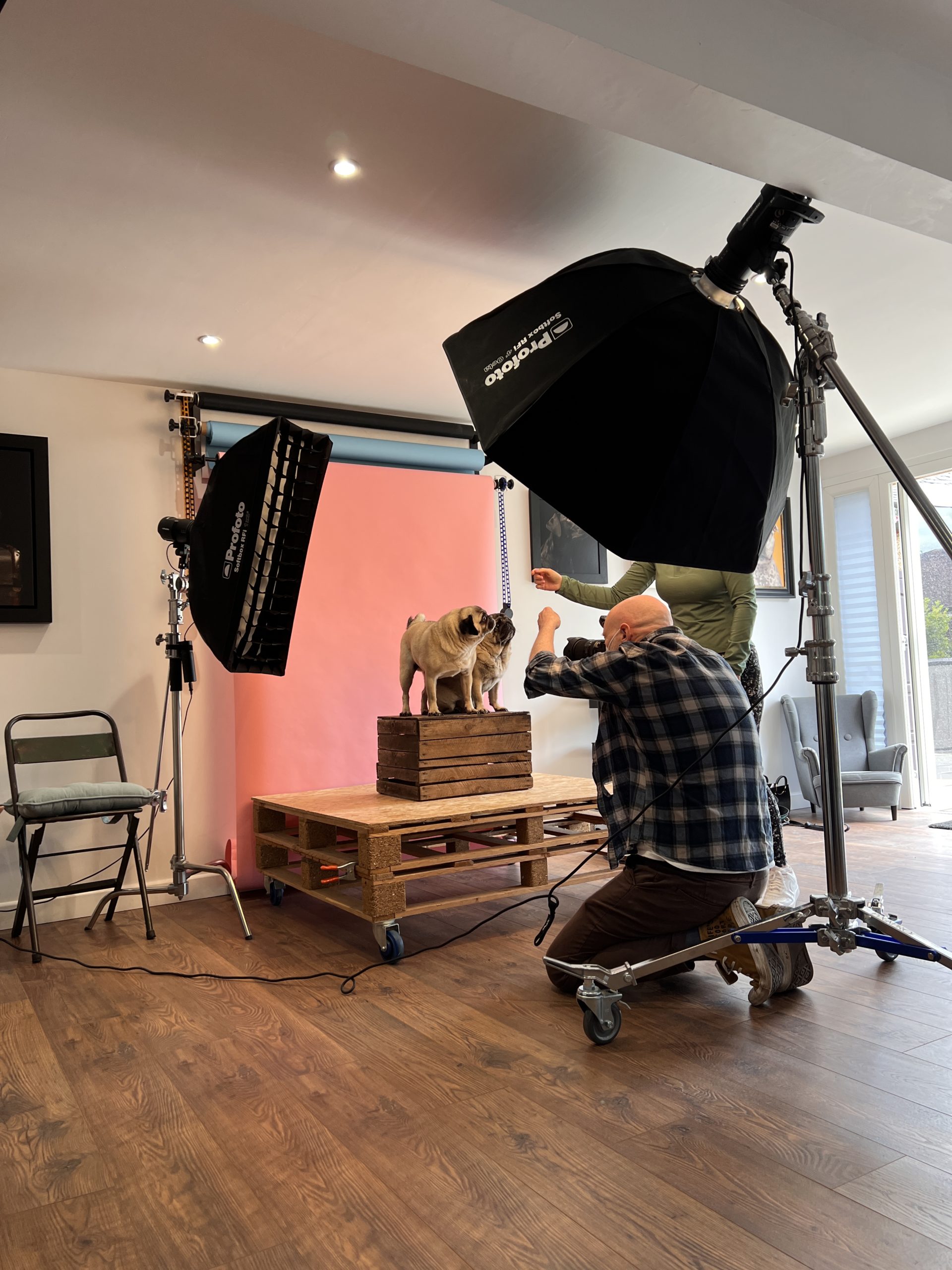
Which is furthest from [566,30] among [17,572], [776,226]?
[17,572]

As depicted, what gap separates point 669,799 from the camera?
2.43 m

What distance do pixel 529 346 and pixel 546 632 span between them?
0.99 metres

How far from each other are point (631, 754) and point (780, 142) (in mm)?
1616

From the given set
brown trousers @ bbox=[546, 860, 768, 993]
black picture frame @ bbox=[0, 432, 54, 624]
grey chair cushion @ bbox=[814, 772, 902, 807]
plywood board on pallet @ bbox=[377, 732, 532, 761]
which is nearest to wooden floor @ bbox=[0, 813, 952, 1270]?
brown trousers @ bbox=[546, 860, 768, 993]

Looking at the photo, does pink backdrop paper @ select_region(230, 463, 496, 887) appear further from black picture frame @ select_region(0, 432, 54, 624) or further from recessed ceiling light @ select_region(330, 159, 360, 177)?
recessed ceiling light @ select_region(330, 159, 360, 177)

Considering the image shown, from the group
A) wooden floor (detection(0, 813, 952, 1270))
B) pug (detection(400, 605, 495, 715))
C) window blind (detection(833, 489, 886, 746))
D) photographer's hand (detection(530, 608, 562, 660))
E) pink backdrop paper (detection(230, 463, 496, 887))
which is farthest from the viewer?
window blind (detection(833, 489, 886, 746))

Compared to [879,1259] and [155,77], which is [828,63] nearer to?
[155,77]

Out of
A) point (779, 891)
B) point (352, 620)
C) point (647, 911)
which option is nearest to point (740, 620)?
point (779, 891)

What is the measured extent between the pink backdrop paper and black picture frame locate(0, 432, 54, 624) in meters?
1.01

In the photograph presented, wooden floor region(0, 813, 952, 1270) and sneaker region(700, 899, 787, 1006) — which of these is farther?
sneaker region(700, 899, 787, 1006)

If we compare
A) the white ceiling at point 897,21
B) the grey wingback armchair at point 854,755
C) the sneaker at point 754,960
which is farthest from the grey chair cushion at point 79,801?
the grey wingback armchair at point 854,755

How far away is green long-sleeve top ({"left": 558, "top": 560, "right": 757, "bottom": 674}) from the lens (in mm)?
2971

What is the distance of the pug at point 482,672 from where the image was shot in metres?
3.87

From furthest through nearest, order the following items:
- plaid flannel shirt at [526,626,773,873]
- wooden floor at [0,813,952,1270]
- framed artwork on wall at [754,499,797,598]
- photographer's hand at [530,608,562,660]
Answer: framed artwork on wall at [754,499,797,598]
photographer's hand at [530,608,562,660]
plaid flannel shirt at [526,626,773,873]
wooden floor at [0,813,952,1270]
